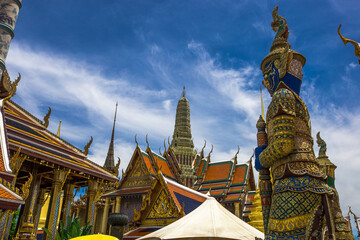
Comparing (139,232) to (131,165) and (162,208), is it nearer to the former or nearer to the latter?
(162,208)

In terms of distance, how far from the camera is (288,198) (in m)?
3.34

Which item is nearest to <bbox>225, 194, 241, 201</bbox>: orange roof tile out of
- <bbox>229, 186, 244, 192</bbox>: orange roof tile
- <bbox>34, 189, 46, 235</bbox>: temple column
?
<bbox>229, 186, 244, 192</bbox>: orange roof tile

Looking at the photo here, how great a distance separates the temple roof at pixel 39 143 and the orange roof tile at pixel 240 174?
12837 mm

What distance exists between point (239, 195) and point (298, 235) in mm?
17851

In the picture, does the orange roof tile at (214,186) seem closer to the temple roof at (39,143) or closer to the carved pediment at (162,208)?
the temple roof at (39,143)

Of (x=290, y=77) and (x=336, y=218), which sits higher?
(x=290, y=77)

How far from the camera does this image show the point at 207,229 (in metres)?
4.55

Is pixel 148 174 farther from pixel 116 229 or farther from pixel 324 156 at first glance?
pixel 324 156

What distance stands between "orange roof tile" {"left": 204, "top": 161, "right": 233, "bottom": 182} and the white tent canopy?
707 inches

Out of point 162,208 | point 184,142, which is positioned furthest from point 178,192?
point 184,142

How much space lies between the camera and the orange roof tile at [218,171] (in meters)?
23.0

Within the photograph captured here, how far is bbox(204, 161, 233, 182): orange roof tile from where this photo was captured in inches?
905

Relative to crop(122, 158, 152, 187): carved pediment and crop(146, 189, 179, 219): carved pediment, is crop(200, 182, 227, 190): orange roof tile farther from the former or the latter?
crop(146, 189, 179, 219): carved pediment

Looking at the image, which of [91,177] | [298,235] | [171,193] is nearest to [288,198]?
[298,235]
